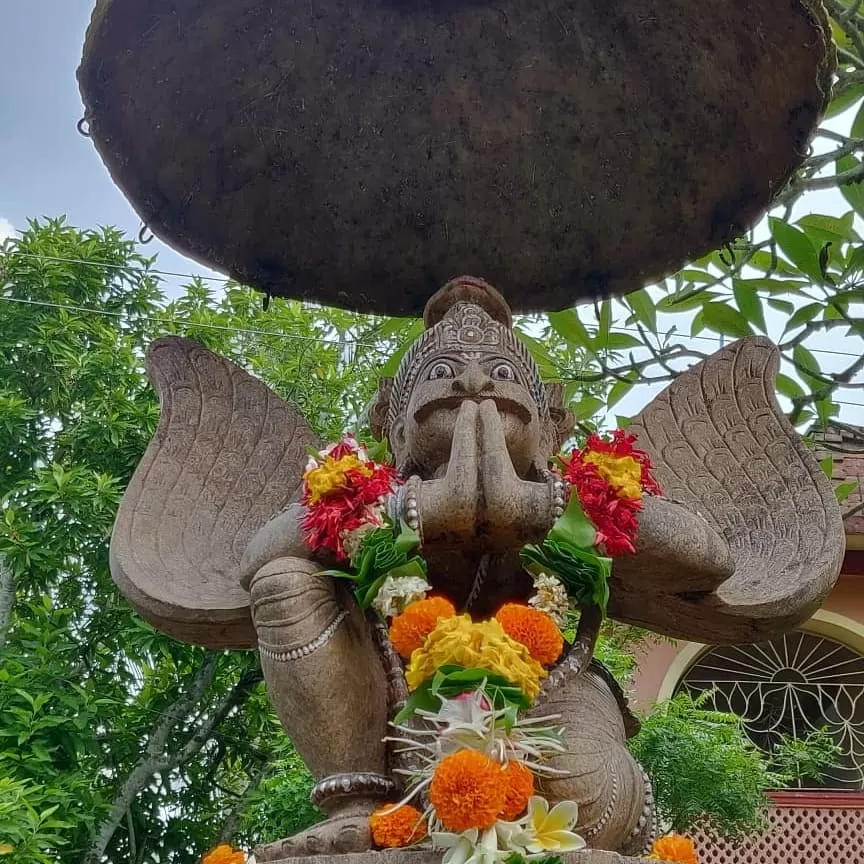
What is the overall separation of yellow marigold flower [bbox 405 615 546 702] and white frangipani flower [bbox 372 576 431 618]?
15 cm

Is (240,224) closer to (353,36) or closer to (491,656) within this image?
(353,36)

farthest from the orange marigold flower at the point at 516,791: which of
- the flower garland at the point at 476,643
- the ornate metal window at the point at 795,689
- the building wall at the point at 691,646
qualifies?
the ornate metal window at the point at 795,689

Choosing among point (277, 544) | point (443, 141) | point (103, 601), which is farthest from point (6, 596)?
point (277, 544)

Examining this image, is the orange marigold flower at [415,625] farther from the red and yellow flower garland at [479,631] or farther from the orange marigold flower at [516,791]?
the orange marigold flower at [516,791]

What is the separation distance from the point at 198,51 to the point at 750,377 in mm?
1724

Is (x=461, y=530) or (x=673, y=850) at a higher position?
(x=461, y=530)

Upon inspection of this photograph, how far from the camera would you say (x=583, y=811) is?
78.9 inches

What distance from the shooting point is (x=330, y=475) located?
7.34 ft

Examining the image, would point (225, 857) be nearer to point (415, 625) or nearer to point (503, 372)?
point (415, 625)

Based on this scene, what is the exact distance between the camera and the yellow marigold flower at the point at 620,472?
2.21 metres

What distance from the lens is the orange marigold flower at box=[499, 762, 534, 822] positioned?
71.6 inches

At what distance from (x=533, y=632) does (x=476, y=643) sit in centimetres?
14

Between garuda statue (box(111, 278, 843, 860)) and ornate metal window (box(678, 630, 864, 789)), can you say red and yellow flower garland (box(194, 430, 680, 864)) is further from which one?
ornate metal window (box(678, 630, 864, 789))

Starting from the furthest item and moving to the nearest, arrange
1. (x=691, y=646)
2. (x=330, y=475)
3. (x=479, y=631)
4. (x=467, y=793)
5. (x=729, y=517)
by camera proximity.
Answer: (x=691, y=646), (x=729, y=517), (x=330, y=475), (x=479, y=631), (x=467, y=793)
